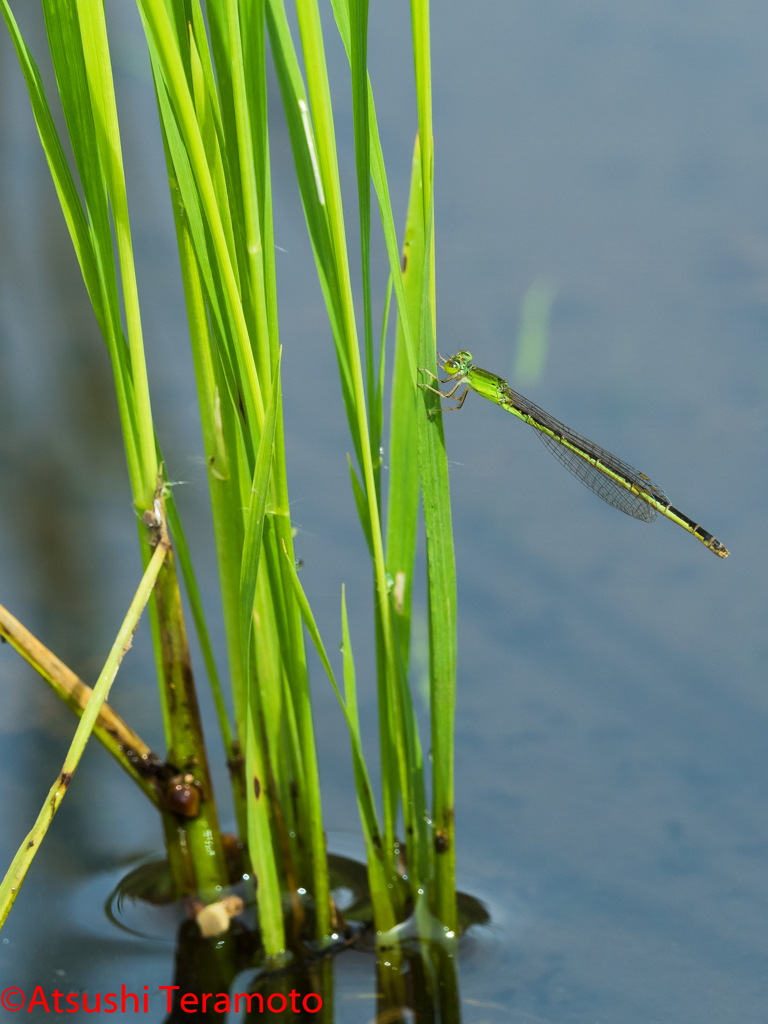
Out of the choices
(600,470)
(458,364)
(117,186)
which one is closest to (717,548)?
(600,470)

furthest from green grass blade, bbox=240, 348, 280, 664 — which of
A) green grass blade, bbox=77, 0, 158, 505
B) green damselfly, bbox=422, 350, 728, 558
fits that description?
green damselfly, bbox=422, 350, 728, 558

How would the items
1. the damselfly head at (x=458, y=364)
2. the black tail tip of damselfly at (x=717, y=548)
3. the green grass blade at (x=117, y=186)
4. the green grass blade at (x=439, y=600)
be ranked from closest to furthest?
1. the green grass blade at (x=117, y=186)
2. the green grass blade at (x=439, y=600)
3. the damselfly head at (x=458, y=364)
4. the black tail tip of damselfly at (x=717, y=548)

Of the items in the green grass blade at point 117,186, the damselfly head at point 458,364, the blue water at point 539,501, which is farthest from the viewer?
the damselfly head at point 458,364

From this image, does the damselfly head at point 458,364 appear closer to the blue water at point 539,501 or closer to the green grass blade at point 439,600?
the blue water at point 539,501

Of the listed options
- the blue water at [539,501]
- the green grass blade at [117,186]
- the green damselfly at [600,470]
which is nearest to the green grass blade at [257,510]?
the green grass blade at [117,186]

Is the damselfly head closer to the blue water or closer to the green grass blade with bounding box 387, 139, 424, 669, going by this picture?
the blue water
